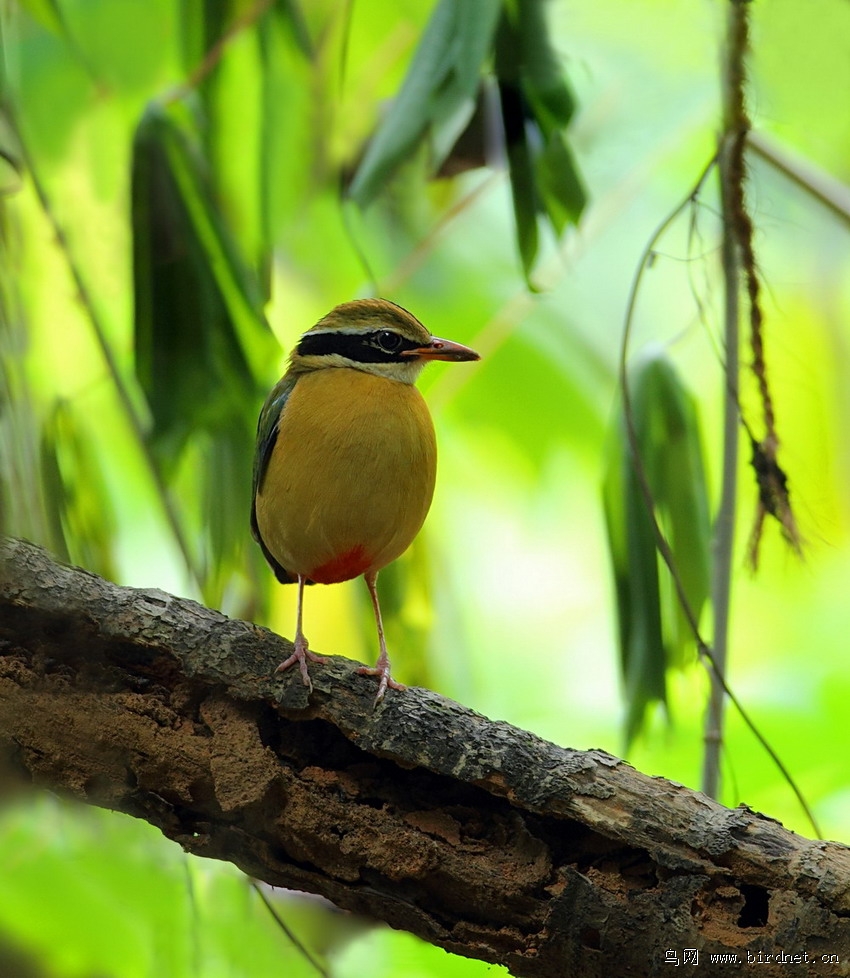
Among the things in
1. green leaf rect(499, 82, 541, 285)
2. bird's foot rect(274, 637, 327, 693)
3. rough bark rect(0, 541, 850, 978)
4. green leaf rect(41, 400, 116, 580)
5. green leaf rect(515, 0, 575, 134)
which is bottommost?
rough bark rect(0, 541, 850, 978)

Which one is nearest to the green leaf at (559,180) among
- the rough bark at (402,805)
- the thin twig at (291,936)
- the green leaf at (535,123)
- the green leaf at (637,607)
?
the green leaf at (535,123)

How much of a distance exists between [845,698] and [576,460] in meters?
1.92

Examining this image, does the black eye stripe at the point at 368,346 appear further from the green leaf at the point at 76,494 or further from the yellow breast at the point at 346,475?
the green leaf at the point at 76,494

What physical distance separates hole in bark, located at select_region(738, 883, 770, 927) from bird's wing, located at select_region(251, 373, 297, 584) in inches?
66.4

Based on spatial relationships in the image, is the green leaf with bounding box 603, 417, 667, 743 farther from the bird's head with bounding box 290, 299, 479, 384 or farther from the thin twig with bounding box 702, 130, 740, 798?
the bird's head with bounding box 290, 299, 479, 384

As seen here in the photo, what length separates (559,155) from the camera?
11.4 feet

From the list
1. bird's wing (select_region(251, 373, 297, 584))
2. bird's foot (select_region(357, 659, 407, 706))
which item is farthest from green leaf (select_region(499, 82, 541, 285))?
bird's foot (select_region(357, 659, 407, 706))

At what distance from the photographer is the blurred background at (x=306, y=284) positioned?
8.86 feet

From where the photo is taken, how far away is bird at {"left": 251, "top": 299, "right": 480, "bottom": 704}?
114 inches

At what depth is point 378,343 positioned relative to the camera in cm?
321

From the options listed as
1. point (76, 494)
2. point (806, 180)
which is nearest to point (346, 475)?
point (76, 494)

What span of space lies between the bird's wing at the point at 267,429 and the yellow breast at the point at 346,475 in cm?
4

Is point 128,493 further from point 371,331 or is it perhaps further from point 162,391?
point 371,331

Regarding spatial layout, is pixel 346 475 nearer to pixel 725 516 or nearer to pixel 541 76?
pixel 725 516
